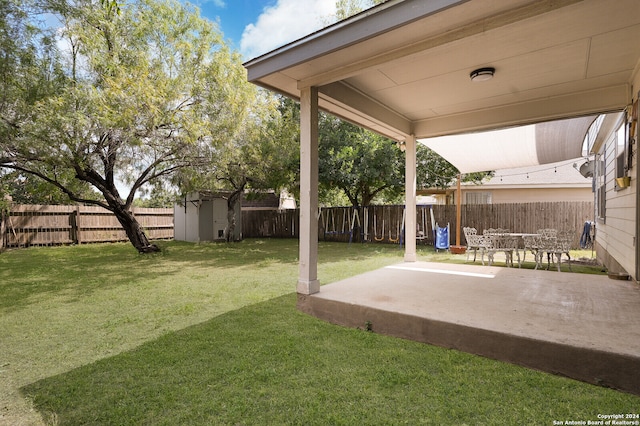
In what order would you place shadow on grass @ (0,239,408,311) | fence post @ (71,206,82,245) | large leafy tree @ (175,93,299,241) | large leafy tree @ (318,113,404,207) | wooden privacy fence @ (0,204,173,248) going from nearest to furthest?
shadow on grass @ (0,239,408,311)
large leafy tree @ (175,93,299,241)
large leafy tree @ (318,113,404,207)
wooden privacy fence @ (0,204,173,248)
fence post @ (71,206,82,245)

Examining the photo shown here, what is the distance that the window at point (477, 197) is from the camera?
1560 centimetres

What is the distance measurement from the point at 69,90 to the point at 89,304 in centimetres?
420

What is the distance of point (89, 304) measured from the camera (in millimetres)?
4328

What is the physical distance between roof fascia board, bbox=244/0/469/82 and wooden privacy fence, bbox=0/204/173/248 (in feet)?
38.1

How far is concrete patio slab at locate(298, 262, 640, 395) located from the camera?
7.33 ft

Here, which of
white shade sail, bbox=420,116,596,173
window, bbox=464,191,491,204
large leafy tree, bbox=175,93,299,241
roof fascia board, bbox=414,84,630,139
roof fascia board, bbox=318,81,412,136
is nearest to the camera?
roof fascia board, bbox=318,81,412,136

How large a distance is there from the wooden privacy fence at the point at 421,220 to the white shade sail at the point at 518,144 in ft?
8.09

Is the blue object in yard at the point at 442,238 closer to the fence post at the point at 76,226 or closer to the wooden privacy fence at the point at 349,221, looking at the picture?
the wooden privacy fence at the point at 349,221

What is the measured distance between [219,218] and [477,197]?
11792 mm

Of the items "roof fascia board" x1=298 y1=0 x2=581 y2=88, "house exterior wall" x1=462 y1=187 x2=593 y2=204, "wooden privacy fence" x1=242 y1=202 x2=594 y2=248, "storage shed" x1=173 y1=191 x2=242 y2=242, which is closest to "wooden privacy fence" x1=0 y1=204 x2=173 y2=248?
"storage shed" x1=173 y1=191 x2=242 y2=242

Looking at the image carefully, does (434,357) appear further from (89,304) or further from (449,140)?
(449,140)

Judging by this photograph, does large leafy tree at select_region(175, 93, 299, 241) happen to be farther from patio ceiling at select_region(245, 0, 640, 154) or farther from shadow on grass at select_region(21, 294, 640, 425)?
shadow on grass at select_region(21, 294, 640, 425)

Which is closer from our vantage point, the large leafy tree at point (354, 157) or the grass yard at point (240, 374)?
the grass yard at point (240, 374)

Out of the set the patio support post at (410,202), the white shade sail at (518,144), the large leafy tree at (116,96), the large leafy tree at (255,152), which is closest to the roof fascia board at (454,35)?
the patio support post at (410,202)
